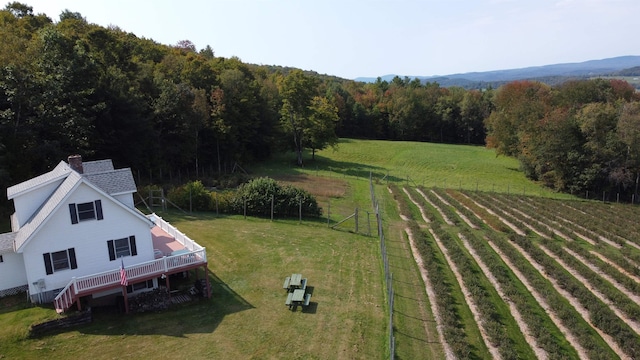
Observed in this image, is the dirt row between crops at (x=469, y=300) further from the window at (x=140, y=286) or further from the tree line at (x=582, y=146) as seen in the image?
the tree line at (x=582, y=146)

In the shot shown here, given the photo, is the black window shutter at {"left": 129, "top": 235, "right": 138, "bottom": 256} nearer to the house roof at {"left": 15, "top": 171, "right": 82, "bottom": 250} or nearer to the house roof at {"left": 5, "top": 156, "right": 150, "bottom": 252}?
the house roof at {"left": 5, "top": 156, "right": 150, "bottom": 252}

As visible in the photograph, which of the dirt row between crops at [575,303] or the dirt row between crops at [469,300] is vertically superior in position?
the dirt row between crops at [469,300]

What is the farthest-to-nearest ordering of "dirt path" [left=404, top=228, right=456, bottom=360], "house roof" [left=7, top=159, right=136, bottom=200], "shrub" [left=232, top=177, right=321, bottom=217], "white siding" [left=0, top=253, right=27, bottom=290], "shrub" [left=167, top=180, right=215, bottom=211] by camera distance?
"shrub" [left=167, top=180, right=215, bottom=211] → "shrub" [left=232, top=177, right=321, bottom=217] → "house roof" [left=7, top=159, right=136, bottom=200] → "white siding" [left=0, top=253, right=27, bottom=290] → "dirt path" [left=404, top=228, right=456, bottom=360]

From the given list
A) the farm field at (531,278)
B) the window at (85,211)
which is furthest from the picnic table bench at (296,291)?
the window at (85,211)

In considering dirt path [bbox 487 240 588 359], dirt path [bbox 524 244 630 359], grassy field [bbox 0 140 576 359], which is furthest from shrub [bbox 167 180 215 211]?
dirt path [bbox 524 244 630 359]

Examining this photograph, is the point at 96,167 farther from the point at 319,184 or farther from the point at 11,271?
the point at 319,184

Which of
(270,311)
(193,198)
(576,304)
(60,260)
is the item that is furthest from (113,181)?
(576,304)

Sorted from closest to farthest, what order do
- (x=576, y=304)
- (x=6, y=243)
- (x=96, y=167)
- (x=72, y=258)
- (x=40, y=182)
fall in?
(x=6, y=243), (x=72, y=258), (x=40, y=182), (x=576, y=304), (x=96, y=167)
